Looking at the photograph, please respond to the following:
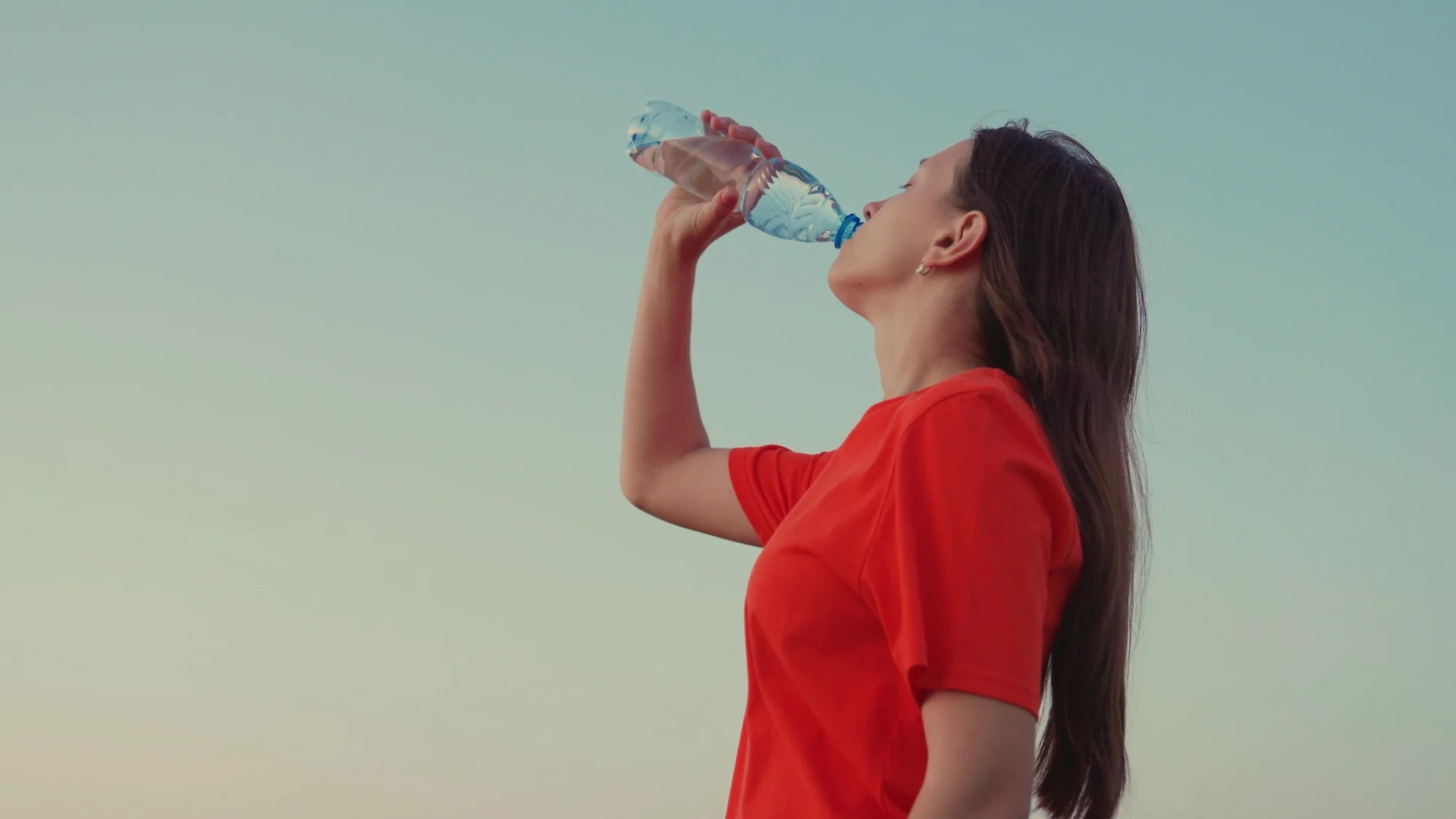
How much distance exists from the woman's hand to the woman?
366 millimetres

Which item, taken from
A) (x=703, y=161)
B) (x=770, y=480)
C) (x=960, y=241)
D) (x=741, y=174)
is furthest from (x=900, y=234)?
(x=703, y=161)

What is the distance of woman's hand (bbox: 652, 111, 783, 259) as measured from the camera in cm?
205

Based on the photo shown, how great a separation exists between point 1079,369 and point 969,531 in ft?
1.18

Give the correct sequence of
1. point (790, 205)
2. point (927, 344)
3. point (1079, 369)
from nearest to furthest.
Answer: point (1079, 369), point (927, 344), point (790, 205)

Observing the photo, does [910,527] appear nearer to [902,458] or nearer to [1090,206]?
[902,458]

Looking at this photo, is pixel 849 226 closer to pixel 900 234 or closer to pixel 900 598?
pixel 900 234

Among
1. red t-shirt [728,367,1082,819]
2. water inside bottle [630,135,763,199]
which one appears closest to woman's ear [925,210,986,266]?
red t-shirt [728,367,1082,819]

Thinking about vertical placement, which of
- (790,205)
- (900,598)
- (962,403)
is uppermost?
(790,205)

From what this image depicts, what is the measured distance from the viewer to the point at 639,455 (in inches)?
81.3

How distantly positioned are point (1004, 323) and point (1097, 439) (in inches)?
7.0

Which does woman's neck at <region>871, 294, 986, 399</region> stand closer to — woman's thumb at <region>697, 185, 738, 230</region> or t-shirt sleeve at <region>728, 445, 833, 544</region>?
t-shirt sleeve at <region>728, 445, 833, 544</region>

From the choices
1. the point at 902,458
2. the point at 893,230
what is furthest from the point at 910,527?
the point at 893,230

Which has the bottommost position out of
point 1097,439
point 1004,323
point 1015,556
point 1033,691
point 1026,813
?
point 1026,813

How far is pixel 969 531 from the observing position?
3.81ft
